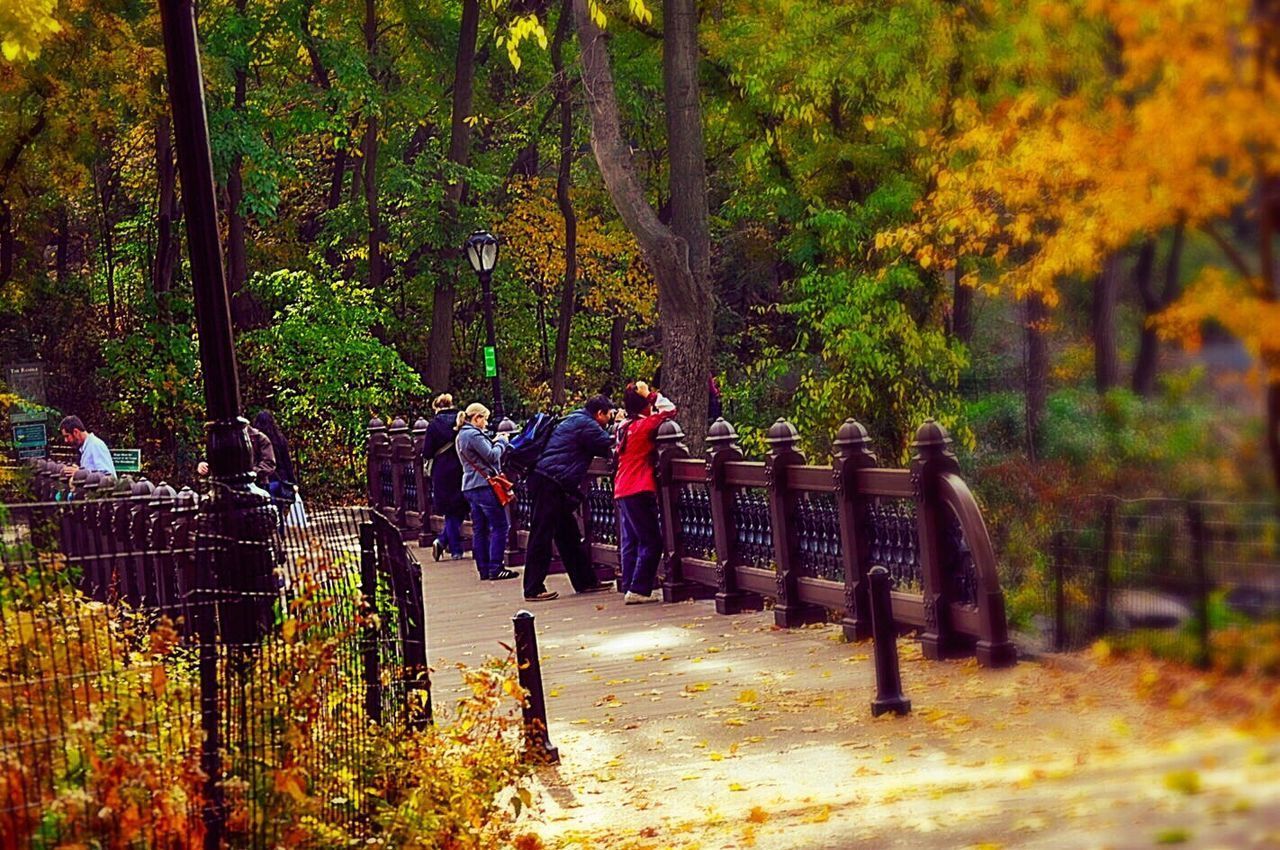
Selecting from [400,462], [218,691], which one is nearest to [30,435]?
[400,462]

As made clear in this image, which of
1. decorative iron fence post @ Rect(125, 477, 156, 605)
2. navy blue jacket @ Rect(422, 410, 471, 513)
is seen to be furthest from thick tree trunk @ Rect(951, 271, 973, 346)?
navy blue jacket @ Rect(422, 410, 471, 513)

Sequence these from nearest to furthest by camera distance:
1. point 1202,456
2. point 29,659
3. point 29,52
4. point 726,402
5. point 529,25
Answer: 1. point 1202,456
2. point 29,659
3. point 529,25
4. point 29,52
5. point 726,402

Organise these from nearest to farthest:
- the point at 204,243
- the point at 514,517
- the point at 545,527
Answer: the point at 204,243 < the point at 545,527 < the point at 514,517

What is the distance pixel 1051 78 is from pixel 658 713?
9.25m

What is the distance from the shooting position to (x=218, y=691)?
704 cm

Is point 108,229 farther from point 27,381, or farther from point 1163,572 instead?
point 1163,572

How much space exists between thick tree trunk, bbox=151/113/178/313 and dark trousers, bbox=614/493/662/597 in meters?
16.2

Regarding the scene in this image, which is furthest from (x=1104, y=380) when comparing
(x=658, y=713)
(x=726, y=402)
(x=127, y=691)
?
(x=726, y=402)

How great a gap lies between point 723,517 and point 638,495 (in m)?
1.10

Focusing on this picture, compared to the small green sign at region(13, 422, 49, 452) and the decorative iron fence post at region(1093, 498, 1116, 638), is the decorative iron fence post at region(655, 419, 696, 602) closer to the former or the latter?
the decorative iron fence post at region(1093, 498, 1116, 638)

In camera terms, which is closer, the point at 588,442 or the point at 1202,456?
the point at 1202,456

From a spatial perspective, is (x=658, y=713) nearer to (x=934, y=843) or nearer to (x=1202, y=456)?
(x=934, y=843)

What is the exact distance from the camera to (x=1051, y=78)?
183cm

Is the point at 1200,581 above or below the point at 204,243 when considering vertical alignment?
below
